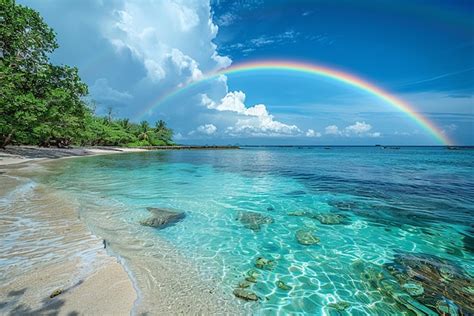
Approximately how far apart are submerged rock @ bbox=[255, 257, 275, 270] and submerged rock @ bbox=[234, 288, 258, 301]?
115cm

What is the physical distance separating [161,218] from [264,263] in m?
4.62

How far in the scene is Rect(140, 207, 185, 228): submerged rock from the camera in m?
8.41

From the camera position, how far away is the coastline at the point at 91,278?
378 cm

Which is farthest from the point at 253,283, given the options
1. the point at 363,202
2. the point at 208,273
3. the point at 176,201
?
the point at 363,202

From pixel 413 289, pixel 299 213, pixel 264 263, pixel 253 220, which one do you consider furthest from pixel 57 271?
pixel 299 213

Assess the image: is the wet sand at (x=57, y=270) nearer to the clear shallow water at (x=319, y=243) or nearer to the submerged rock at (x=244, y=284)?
the clear shallow water at (x=319, y=243)

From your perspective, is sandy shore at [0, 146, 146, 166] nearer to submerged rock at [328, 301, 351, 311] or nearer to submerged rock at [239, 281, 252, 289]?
submerged rock at [239, 281, 252, 289]

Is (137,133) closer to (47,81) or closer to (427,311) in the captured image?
(47,81)

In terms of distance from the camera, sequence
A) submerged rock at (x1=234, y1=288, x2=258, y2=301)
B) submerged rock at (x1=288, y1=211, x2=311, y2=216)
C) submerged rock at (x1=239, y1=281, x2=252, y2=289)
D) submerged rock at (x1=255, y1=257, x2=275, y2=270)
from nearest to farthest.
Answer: submerged rock at (x1=234, y1=288, x2=258, y2=301) < submerged rock at (x1=239, y1=281, x2=252, y2=289) < submerged rock at (x1=255, y1=257, x2=275, y2=270) < submerged rock at (x1=288, y1=211, x2=311, y2=216)

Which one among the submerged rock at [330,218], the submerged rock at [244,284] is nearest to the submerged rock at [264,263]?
the submerged rock at [244,284]

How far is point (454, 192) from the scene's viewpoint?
51.0 feet

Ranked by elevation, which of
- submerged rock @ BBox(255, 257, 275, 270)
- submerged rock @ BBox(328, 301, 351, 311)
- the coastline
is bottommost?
submerged rock @ BBox(328, 301, 351, 311)

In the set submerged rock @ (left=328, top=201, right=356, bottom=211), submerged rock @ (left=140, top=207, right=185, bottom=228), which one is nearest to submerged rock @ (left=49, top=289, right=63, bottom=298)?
submerged rock @ (left=140, top=207, right=185, bottom=228)

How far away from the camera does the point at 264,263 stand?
5914mm
